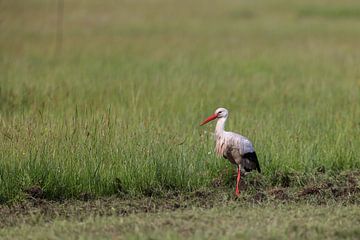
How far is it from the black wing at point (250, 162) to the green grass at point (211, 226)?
729 mm

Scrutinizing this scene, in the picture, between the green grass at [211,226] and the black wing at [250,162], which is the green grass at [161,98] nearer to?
the black wing at [250,162]

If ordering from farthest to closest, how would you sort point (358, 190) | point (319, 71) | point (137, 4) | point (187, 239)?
point (137, 4)
point (319, 71)
point (358, 190)
point (187, 239)

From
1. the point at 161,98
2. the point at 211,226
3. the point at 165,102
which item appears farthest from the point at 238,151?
the point at 161,98

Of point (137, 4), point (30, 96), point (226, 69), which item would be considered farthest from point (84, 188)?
point (137, 4)

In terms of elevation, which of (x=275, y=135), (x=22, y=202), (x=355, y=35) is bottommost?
(x=22, y=202)

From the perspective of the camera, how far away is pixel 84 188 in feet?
24.3

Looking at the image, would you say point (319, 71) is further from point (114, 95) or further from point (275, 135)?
point (275, 135)

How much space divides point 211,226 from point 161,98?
5613 millimetres

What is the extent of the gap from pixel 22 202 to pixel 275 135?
2.99m

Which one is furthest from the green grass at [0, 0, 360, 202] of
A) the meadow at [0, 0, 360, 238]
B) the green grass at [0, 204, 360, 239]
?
the green grass at [0, 204, 360, 239]

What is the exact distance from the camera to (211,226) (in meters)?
6.09

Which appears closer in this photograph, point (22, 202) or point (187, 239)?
point (187, 239)

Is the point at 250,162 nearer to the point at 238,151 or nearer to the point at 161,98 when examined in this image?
the point at 238,151

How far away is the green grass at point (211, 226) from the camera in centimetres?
584
